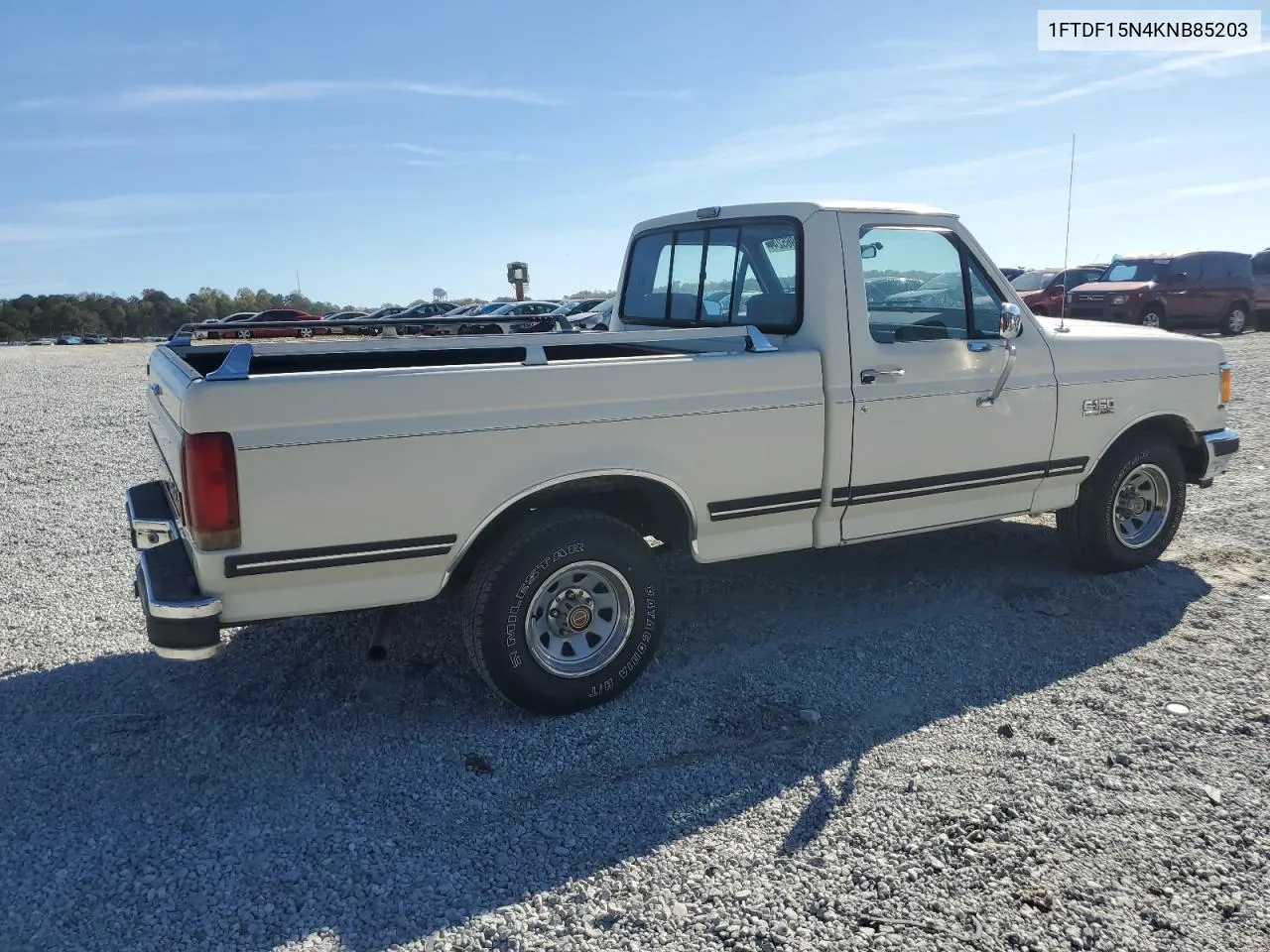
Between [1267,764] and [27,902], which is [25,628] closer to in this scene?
[27,902]

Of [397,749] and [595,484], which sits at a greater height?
[595,484]

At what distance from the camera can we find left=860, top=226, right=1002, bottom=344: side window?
4.64m

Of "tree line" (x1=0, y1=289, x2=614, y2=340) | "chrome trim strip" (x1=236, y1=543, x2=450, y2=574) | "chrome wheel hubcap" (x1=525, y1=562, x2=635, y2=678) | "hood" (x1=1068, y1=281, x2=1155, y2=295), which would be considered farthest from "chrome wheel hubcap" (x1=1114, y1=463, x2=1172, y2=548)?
"tree line" (x1=0, y1=289, x2=614, y2=340)

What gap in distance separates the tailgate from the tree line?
56.9m

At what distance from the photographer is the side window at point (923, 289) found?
4641 mm

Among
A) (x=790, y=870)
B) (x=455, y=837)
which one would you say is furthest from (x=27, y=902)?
(x=790, y=870)

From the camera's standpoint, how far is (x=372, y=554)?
353cm

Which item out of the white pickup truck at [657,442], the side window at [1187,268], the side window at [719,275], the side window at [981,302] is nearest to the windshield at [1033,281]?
the side window at [1187,268]

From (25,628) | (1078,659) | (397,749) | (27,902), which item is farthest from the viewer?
(25,628)

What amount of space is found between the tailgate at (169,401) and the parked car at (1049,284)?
1991 centimetres

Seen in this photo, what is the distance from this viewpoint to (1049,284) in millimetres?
24484

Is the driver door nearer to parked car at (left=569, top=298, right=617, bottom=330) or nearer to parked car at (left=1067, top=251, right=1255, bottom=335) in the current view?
parked car at (left=569, top=298, right=617, bottom=330)

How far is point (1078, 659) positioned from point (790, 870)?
86.3 inches

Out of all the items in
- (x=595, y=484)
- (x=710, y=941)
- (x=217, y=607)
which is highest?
(x=595, y=484)
